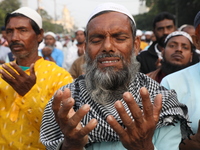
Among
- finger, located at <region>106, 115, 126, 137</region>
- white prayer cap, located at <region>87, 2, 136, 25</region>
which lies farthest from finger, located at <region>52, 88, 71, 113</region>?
white prayer cap, located at <region>87, 2, 136, 25</region>

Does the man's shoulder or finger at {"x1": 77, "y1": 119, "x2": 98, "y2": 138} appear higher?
the man's shoulder

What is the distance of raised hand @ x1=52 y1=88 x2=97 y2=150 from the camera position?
1.52m

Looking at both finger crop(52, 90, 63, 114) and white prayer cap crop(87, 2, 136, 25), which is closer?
finger crop(52, 90, 63, 114)

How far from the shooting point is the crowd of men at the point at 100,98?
159cm

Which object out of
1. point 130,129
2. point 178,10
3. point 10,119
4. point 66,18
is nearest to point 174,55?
point 10,119

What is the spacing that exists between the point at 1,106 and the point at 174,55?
7.80ft

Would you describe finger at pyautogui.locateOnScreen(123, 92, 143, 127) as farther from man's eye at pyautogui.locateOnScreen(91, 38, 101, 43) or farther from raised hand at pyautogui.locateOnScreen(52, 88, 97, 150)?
man's eye at pyautogui.locateOnScreen(91, 38, 101, 43)

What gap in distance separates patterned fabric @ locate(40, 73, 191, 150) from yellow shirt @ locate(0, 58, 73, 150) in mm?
467

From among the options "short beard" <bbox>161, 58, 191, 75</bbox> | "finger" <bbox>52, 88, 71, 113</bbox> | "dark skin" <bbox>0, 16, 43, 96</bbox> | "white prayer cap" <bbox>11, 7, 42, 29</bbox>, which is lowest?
"short beard" <bbox>161, 58, 191, 75</bbox>

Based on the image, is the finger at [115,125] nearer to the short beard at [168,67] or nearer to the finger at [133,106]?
the finger at [133,106]

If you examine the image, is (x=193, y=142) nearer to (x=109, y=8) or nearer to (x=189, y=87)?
(x=189, y=87)

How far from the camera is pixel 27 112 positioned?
8.45 feet

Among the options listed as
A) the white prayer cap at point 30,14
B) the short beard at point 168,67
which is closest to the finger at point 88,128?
the white prayer cap at point 30,14

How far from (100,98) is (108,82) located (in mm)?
134
